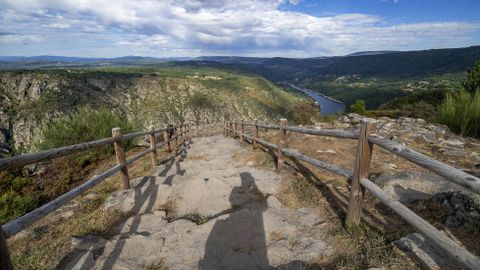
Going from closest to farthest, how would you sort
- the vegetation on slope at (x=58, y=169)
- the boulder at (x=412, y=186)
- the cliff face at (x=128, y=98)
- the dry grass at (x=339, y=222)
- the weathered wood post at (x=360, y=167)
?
the dry grass at (x=339, y=222) < the weathered wood post at (x=360, y=167) < the boulder at (x=412, y=186) < the vegetation on slope at (x=58, y=169) < the cliff face at (x=128, y=98)

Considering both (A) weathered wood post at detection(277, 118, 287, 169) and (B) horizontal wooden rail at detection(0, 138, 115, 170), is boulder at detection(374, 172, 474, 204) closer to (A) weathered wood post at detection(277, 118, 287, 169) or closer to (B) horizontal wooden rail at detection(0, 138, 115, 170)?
(A) weathered wood post at detection(277, 118, 287, 169)

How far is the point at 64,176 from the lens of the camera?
8.03 metres

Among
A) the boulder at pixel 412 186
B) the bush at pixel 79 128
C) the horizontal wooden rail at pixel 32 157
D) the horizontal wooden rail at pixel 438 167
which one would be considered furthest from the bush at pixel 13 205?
the boulder at pixel 412 186

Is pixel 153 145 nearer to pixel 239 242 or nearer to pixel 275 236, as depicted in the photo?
pixel 239 242

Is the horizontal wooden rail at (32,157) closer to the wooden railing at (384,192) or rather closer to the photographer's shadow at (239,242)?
the photographer's shadow at (239,242)

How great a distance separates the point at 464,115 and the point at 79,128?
16151 mm

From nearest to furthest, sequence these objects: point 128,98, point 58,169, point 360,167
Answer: point 360,167, point 58,169, point 128,98

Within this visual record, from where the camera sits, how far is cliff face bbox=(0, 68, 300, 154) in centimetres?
9395

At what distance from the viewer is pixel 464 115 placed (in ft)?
35.5

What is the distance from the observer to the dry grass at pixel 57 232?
9.66 ft

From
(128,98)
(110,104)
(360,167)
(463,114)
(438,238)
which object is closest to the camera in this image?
(438,238)

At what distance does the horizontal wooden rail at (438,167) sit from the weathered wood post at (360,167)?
0.29ft

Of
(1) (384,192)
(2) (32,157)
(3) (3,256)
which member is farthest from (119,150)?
(1) (384,192)

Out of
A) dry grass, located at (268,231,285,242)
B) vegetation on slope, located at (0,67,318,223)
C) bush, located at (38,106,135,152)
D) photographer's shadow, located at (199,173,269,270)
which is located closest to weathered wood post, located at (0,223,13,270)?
photographer's shadow, located at (199,173,269,270)
